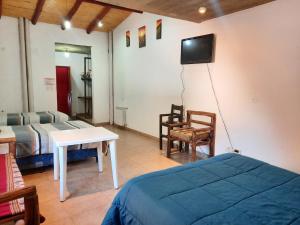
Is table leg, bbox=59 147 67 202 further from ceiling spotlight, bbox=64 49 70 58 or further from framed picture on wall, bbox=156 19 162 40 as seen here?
ceiling spotlight, bbox=64 49 70 58


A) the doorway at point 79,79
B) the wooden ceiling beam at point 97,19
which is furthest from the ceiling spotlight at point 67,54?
the wooden ceiling beam at point 97,19

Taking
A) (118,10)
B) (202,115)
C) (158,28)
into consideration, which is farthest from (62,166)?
(118,10)

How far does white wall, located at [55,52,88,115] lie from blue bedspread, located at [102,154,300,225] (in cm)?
725

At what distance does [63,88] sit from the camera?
8133mm

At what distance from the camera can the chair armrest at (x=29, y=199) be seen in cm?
120

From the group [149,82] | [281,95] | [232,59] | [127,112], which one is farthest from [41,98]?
[281,95]

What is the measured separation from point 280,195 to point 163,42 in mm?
3794

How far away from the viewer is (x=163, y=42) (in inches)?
181

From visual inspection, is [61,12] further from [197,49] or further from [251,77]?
[251,77]

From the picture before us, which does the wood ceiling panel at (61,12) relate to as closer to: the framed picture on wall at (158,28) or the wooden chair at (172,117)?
the framed picture on wall at (158,28)

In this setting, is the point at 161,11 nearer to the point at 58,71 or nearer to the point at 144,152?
the point at 144,152

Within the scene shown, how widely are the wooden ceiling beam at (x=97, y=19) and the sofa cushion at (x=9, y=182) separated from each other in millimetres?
3978

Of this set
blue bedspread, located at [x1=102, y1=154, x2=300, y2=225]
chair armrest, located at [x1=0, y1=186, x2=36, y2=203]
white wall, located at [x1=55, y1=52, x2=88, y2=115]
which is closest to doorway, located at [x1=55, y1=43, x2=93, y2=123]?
white wall, located at [x1=55, y1=52, x2=88, y2=115]

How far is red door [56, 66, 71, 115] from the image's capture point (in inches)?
314
